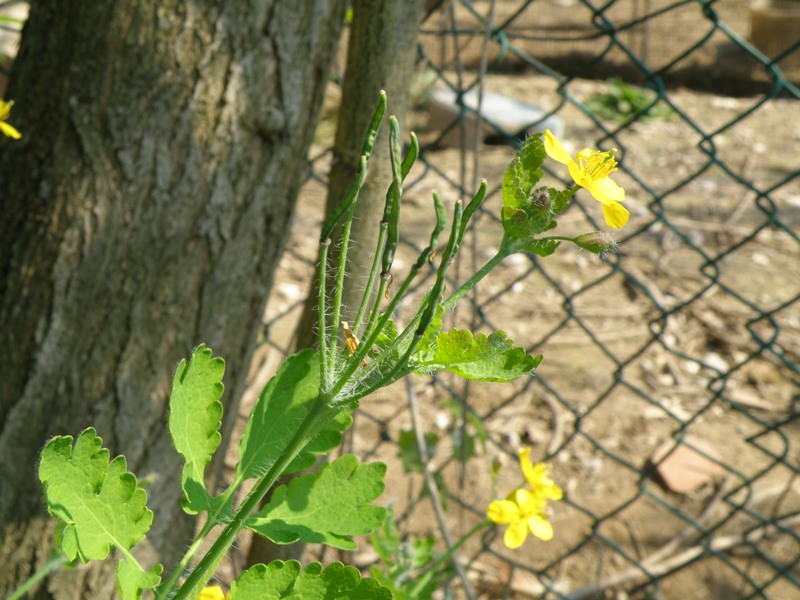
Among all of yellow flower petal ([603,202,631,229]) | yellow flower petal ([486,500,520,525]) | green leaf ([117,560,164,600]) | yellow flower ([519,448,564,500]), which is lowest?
green leaf ([117,560,164,600])

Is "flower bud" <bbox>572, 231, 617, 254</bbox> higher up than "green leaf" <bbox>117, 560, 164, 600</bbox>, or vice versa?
"flower bud" <bbox>572, 231, 617, 254</bbox>

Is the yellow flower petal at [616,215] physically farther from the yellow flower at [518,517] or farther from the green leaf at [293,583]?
the yellow flower at [518,517]

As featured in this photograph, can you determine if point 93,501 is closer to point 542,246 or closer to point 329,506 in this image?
point 329,506

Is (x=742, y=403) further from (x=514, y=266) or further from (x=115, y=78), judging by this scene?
(x=115, y=78)

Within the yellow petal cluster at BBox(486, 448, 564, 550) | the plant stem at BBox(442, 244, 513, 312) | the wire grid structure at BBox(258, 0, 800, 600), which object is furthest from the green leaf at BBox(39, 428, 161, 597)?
the wire grid structure at BBox(258, 0, 800, 600)

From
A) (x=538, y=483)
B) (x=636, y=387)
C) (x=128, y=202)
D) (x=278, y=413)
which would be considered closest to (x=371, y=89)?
(x=128, y=202)

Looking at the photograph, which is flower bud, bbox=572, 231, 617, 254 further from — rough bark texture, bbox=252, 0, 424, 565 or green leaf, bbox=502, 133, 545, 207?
rough bark texture, bbox=252, 0, 424, 565

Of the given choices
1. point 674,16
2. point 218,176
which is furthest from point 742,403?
point 674,16
